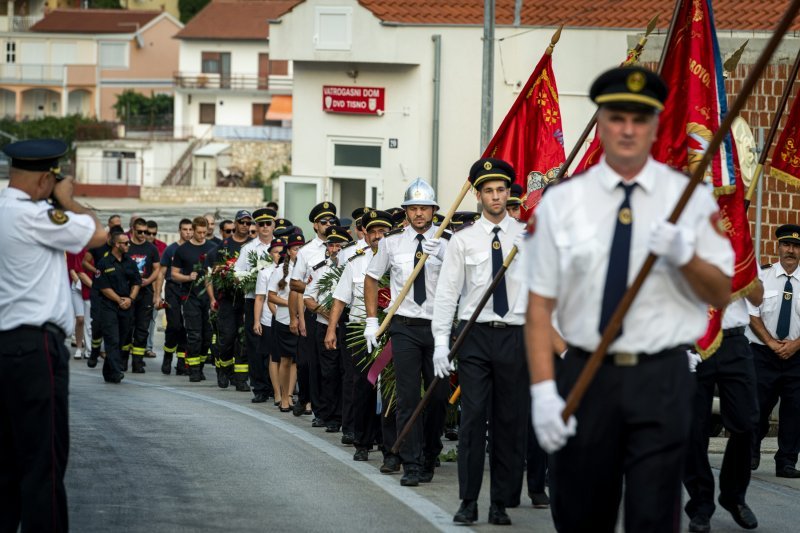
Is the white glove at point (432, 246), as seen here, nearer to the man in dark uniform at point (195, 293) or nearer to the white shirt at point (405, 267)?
the white shirt at point (405, 267)

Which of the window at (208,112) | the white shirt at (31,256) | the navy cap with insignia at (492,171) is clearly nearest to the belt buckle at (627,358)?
the white shirt at (31,256)

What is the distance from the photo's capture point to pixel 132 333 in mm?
22766

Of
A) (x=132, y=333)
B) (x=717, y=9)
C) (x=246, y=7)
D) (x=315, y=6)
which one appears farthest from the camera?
(x=246, y=7)

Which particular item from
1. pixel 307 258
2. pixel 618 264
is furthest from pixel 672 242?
pixel 307 258

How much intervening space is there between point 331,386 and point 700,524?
622 cm

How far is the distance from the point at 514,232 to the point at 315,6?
2411 centimetres

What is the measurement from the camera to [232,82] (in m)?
92.1

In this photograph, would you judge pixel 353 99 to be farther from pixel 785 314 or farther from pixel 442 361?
pixel 442 361

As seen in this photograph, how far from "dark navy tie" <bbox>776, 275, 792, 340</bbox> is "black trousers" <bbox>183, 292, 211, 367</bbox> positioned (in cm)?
1034

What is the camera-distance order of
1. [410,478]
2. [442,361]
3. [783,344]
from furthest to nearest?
[783,344] → [410,478] → [442,361]

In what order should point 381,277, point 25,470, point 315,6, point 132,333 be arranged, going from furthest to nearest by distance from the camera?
point 315,6 → point 132,333 → point 381,277 → point 25,470

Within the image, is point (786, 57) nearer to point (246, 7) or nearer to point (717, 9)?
point (717, 9)

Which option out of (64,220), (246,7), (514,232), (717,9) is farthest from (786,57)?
(246,7)

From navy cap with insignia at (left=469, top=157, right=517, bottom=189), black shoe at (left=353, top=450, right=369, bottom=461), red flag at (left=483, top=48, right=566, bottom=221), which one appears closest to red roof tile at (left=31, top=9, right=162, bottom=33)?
black shoe at (left=353, top=450, right=369, bottom=461)
